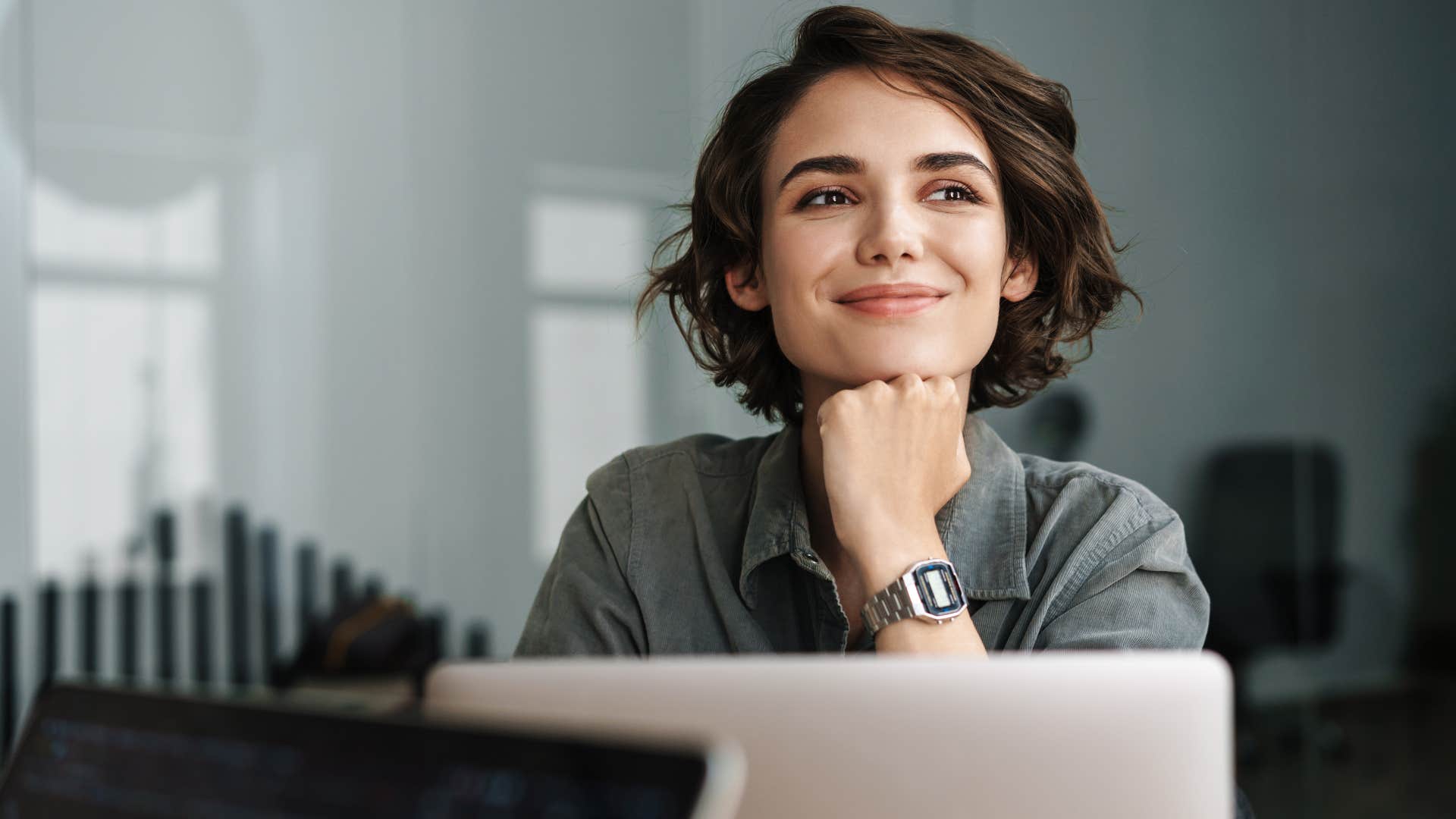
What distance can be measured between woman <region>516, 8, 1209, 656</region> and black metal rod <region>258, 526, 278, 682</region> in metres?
1.89

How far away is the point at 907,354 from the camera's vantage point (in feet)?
4.00

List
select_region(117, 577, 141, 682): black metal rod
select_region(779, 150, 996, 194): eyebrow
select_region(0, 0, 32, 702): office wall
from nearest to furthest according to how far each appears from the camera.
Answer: select_region(779, 150, 996, 194): eyebrow, select_region(0, 0, 32, 702): office wall, select_region(117, 577, 141, 682): black metal rod

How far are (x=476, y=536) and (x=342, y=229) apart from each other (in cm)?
83

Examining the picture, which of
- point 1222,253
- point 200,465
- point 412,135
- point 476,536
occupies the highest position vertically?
point 412,135

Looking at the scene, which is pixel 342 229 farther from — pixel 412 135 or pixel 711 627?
pixel 711 627

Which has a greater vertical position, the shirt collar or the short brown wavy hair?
the short brown wavy hair

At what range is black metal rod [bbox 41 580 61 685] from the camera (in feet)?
9.49

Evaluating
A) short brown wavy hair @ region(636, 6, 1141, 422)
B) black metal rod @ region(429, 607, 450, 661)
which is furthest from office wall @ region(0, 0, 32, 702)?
short brown wavy hair @ region(636, 6, 1141, 422)

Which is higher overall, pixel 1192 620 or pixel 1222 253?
pixel 1222 253

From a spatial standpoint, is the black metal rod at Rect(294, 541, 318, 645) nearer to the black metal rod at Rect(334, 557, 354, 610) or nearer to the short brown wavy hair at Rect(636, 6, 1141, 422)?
the black metal rod at Rect(334, 557, 354, 610)

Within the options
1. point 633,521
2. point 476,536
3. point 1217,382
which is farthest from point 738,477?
point 1217,382

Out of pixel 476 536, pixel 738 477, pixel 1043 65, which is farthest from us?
pixel 476 536

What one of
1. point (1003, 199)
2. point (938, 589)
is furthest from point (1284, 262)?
point (938, 589)

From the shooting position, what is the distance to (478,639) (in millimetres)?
3092
